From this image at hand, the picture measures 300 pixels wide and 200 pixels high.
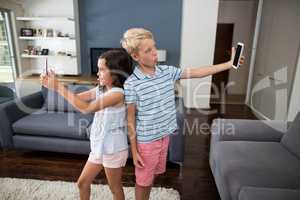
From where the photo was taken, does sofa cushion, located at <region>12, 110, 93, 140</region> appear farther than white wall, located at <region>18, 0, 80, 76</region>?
No

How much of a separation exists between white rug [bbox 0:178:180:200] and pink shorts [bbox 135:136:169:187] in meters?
0.72

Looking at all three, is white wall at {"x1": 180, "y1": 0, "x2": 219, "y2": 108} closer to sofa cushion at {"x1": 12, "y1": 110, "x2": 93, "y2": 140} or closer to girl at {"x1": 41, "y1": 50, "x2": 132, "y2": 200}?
sofa cushion at {"x1": 12, "y1": 110, "x2": 93, "y2": 140}

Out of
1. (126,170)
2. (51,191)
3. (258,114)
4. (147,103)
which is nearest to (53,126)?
(51,191)

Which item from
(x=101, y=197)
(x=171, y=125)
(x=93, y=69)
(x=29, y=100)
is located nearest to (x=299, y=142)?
(x=171, y=125)

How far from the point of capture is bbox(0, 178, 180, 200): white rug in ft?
6.08

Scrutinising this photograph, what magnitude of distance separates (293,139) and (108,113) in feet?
5.19

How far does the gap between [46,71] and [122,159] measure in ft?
2.07

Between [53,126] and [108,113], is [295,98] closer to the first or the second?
[108,113]

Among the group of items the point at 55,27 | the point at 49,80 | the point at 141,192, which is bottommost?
the point at 141,192

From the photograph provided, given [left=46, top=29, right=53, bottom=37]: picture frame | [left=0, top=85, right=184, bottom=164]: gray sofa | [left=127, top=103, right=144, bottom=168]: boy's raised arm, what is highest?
[left=46, top=29, right=53, bottom=37]: picture frame

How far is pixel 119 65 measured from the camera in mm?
1158

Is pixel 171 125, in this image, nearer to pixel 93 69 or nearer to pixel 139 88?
pixel 139 88

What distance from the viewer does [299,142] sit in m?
1.77

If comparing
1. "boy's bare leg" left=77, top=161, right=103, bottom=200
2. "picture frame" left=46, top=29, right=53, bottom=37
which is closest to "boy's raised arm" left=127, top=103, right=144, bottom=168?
"boy's bare leg" left=77, top=161, right=103, bottom=200
